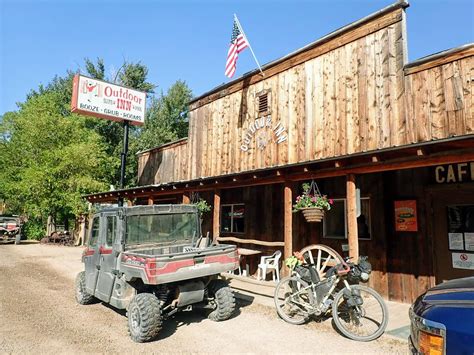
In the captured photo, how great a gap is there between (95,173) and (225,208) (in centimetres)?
1653

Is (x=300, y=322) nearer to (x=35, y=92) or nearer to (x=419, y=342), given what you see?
(x=419, y=342)

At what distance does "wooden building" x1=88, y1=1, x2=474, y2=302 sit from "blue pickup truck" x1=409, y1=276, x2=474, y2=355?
134 inches

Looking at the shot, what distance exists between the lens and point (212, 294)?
661 cm

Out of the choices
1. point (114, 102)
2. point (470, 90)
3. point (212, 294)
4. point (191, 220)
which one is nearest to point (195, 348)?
point (212, 294)

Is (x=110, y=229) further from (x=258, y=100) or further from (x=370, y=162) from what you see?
(x=258, y=100)

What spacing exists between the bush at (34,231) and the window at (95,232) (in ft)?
84.7

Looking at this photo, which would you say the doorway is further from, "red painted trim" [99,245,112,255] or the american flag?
the american flag

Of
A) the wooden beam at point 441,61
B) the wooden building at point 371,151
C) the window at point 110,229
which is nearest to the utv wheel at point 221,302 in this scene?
the wooden building at point 371,151

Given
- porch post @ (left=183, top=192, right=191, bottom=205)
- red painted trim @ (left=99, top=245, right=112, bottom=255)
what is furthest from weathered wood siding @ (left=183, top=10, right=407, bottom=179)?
red painted trim @ (left=99, top=245, right=112, bottom=255)

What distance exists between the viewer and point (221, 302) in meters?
6.39

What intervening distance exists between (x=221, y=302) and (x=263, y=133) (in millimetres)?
6172

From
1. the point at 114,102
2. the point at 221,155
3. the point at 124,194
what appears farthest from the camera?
the point at 114,102

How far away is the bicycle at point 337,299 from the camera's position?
5.57m

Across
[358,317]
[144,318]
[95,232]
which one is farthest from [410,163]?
[95,232]
